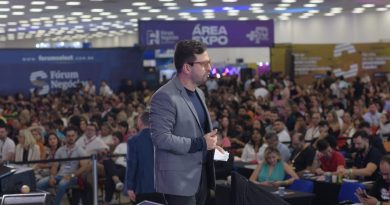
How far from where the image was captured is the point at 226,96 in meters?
22.0

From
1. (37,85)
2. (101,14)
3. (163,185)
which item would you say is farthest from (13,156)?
(101,14)

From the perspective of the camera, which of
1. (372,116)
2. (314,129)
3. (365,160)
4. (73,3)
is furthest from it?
(73,3)

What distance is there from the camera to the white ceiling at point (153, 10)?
3192 cm

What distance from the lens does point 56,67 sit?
28.5 m

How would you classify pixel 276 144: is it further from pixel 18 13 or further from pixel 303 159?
pixel 18 13

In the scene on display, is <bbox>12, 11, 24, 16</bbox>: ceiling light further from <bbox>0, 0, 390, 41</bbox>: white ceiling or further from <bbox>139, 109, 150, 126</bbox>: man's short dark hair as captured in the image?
<bbox>139, 109, 150, 126</bbox>: man's short dark hair

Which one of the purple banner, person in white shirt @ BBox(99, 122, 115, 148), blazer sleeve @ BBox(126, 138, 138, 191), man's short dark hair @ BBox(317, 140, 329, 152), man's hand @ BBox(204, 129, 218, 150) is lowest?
person in white shirt @ BBox(99, 122, 115, 148)

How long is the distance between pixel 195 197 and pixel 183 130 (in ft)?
1.29

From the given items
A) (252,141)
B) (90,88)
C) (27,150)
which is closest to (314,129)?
(252,141)

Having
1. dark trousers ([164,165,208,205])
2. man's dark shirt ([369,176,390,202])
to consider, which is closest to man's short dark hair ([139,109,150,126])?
man's dark shirt ([369,176,390,202])

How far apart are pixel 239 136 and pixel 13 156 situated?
4.24 m

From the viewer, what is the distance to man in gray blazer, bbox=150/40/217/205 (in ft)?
11.9

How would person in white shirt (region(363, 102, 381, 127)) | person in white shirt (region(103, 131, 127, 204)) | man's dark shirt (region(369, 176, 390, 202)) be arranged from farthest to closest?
person in white shirt (region(363, 102, 381, 127))
person in white shirt (region(103, 131, 127, 204))
man's dark shirt (region(369, 176, 390, 202))

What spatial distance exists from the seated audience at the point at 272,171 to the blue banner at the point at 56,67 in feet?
62.6
